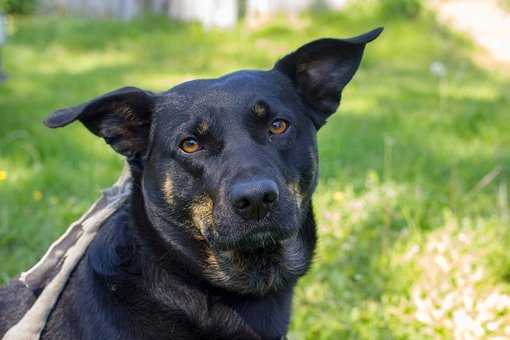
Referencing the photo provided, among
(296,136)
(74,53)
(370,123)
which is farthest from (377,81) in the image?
(296,136)

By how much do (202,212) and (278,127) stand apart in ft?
1.62

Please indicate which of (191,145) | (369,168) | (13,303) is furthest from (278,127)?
(369,168)

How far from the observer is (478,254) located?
Result: 14.1 ft

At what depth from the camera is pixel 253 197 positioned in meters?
2.79

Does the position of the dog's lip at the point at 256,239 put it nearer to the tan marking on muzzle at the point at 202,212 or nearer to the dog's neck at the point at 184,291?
the tan marking on muzzle at the point at 202,212

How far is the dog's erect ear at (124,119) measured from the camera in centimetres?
316

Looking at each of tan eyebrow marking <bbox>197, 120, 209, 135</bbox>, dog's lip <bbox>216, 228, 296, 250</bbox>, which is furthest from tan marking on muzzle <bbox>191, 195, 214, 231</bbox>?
tan eyebrow marking <bbox>197, 120, 209, 135</bbox>

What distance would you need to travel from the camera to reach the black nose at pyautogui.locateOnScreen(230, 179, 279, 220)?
110 inches

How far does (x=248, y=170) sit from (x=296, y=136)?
42 centimetres

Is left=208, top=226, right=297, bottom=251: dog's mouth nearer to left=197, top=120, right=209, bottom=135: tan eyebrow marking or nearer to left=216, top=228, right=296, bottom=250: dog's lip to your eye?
left=216, top=228, right=296, bottom=250: dog's lip

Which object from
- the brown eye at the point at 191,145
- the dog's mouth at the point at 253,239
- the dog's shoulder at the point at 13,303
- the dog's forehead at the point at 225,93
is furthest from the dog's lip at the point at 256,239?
the dog's shoulder at the point at 13,303

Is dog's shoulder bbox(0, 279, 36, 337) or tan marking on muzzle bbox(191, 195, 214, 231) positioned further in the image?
dog's shoulder bbox(0, 279, 36, 337)

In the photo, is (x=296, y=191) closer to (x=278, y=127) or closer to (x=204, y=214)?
(x=278, y=127)

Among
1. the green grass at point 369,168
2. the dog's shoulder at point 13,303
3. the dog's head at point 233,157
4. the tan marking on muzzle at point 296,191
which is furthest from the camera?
the green grass at point 369,168
